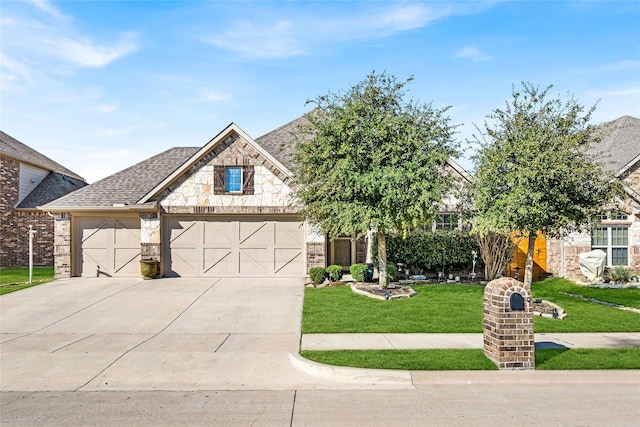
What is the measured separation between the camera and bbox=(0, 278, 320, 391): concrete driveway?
21.6 feet

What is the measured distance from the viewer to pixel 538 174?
1045 centimetres

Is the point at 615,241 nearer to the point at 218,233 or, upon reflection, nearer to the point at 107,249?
the point at 218,233

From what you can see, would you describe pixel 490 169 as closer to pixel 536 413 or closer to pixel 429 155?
pixel 429 155

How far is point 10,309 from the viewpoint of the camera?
11836mm

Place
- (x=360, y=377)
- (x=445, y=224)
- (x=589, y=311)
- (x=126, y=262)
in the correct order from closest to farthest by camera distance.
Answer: (x=360, y=377)
(x=589, y=311)
(x=126, y=262)
(x=445, y=224)

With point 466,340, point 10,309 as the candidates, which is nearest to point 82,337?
point 10,309

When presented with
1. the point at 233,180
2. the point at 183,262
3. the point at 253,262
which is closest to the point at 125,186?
the point at 183,262

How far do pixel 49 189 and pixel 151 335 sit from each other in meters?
20.2

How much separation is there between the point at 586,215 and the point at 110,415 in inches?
448

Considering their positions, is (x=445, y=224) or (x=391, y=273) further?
(x=445, y=224)

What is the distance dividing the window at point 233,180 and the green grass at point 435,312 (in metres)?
5.31

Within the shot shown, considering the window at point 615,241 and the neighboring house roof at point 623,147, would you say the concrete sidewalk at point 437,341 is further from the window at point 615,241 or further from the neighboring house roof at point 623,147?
the neighboring house roof at point 623,147

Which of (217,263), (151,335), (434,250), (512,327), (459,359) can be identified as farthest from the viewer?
(434,250)

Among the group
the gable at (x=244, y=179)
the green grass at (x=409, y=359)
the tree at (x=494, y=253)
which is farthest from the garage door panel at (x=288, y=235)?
the green grass at (x=409, y=359)
